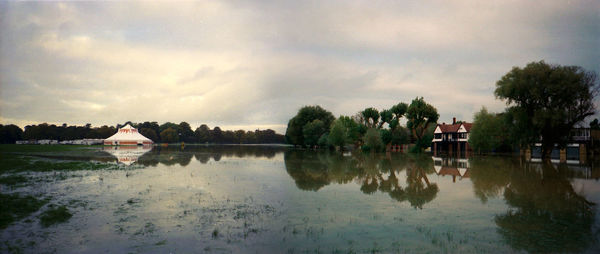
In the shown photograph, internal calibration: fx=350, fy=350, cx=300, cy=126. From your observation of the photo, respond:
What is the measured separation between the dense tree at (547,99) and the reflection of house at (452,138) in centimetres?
2947

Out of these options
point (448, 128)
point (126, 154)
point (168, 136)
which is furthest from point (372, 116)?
point (168, 136)

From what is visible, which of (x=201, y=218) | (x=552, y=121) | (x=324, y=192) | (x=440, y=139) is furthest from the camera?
(x=440, y=139)

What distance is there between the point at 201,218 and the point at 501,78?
50.6 meters

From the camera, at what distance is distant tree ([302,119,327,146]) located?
321ft

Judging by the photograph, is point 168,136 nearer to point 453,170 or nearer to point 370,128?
point 370,128

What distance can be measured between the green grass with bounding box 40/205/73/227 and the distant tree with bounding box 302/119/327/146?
85.3 m

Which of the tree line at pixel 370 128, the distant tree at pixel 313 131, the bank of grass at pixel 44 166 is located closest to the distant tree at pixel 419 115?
the tree line at pixel 370 128

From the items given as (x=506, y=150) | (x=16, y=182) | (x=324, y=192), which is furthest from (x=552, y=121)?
(x=16, y=182)

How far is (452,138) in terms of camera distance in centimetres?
8212

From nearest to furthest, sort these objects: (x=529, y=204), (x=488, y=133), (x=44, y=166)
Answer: (x=529, y=204)
(x=44, y=166)
(x=488, y=133)

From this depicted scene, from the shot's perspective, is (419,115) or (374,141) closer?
(419,115)

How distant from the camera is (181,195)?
53.2 feet

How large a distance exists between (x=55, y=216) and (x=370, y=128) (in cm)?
7259

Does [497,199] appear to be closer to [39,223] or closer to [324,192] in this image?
[324,192]
